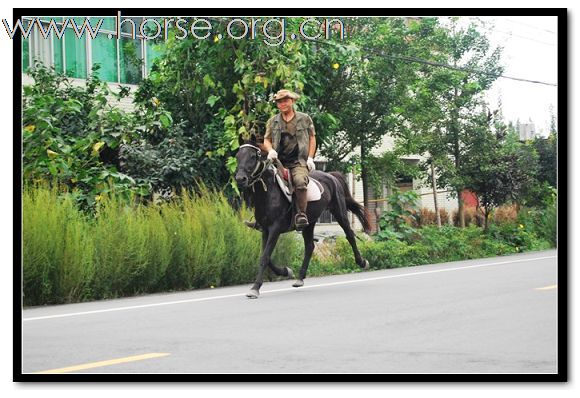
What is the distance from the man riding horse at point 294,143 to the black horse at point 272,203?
0.67 feet

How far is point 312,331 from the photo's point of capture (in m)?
9.82

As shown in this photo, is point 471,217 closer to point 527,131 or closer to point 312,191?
point 527,131

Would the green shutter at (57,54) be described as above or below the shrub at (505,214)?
above

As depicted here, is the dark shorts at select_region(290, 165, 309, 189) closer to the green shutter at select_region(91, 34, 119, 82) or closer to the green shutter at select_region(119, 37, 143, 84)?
the green shutter at select_region(119, 37, 143, 84)

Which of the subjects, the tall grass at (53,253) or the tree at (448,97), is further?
the tree at (448,97)

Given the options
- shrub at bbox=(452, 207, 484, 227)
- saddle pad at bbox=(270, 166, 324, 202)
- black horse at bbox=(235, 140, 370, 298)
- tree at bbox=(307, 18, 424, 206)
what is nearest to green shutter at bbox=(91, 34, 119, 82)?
tree at bbox=(307, 18, 424, 206)

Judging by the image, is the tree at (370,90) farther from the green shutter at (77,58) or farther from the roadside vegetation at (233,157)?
the green shutter at (77,58)

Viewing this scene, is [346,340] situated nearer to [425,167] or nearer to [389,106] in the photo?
[389,106]

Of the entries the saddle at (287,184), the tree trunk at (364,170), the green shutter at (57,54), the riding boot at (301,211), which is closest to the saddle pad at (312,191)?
the saddle at (287,184)

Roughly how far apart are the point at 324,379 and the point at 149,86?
51.2ft

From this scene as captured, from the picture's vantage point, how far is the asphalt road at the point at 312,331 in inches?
311

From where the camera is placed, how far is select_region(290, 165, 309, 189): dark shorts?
45.4 feet

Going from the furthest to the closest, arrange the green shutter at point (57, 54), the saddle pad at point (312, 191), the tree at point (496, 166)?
the tree at point (496, 166), the green shutter at point (57, 54), the saddle pad at point (312, 191)

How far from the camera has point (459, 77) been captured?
2794cm
